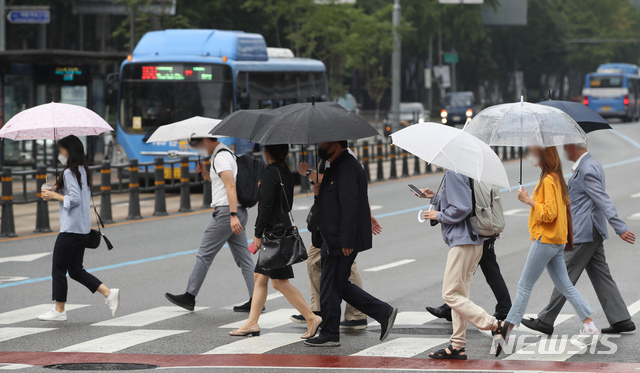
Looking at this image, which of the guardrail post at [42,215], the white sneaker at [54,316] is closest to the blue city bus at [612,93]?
the guardrail post at [42,215]

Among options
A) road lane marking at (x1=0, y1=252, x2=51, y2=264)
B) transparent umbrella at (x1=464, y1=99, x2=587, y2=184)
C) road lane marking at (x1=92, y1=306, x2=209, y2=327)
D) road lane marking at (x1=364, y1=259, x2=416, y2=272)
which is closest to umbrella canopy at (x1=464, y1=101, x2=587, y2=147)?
transparent umbrella at (x1=464, y1=99, x2=587, y2=184)

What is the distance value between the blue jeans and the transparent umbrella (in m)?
0.73

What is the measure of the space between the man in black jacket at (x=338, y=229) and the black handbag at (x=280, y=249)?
32 cm

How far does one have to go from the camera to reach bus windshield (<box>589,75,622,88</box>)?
6706 cm

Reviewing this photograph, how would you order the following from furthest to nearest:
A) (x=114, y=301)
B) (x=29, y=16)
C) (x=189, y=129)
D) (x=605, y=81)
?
(x=605, y=81), (x=29, y=16), (x=189, y=129), (x=114, y=301)

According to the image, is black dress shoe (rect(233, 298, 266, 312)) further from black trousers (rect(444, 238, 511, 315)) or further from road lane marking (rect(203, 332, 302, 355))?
black trousers (rect(444, 238, 511, 315))

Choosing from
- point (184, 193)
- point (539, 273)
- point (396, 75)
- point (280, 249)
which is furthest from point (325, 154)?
point (396, 75)

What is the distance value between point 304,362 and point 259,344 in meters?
0.80

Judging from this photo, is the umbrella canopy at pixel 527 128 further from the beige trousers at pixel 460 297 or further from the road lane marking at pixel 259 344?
the road lane marking at pixel 259 344

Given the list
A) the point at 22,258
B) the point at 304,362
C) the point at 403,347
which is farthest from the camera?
the point at 22,258

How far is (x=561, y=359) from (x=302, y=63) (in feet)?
64.9

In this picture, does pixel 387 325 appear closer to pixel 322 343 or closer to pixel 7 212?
pixel 322 343

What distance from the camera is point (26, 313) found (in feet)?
33.7

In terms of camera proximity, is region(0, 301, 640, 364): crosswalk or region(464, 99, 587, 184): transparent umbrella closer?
region(464, 99, 587, 184): transparent umbrella
